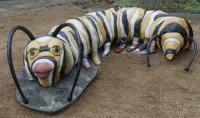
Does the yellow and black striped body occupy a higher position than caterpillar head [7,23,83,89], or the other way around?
caterpillar head [7,23,83,89]

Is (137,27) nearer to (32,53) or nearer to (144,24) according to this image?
(144,24)

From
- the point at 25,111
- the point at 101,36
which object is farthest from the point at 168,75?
the point at 25,111

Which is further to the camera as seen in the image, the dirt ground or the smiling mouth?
the smiling mouth

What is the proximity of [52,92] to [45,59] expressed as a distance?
310 mm

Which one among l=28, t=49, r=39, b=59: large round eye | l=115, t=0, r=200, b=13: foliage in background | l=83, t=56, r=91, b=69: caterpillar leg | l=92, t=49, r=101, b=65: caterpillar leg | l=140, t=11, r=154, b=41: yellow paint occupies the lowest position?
l=115, t=0, r=200, b=13: foliage in background

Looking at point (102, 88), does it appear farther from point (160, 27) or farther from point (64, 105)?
point (160, 27)

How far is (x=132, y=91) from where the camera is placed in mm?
3572

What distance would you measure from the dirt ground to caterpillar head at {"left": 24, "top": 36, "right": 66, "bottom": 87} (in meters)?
0.31

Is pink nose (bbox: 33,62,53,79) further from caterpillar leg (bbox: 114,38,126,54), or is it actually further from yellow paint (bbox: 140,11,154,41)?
yellow paint (bbox: 140,11,154,41)

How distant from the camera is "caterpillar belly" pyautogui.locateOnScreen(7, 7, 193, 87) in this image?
347 cm

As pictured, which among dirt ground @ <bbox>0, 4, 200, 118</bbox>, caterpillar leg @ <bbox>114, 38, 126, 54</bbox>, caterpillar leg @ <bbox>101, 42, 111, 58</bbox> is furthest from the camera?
caterpillar leg @ <bbox>114, 38, 126, 54</bbox>

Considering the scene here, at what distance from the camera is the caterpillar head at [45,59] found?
132 inches

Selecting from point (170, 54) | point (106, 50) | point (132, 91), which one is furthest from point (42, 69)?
point (170, 54)

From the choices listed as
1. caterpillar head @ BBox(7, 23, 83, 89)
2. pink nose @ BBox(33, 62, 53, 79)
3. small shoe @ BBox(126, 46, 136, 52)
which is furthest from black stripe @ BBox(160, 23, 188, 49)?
pink nose @ BBox(33, 62, 53, 79)
